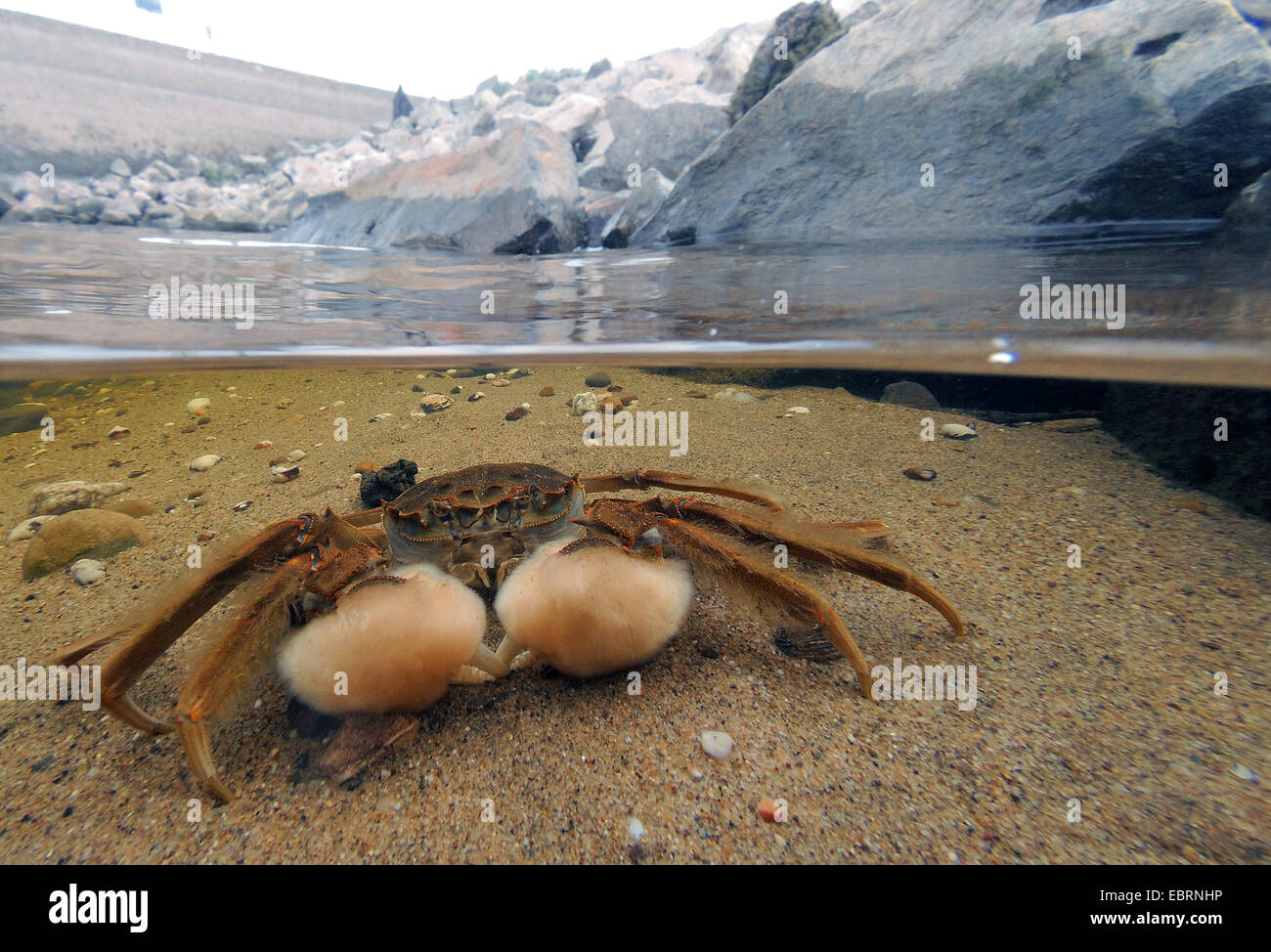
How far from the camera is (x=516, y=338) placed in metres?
5.36

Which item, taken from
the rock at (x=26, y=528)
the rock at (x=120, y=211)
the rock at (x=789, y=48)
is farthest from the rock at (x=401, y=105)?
the rock at (x=26, y=528)

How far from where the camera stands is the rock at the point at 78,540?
11.8 ft

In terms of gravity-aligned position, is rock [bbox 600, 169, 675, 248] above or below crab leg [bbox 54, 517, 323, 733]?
above

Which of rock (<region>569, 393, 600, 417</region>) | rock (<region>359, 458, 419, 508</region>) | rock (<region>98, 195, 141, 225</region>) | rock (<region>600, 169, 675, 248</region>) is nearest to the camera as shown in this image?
rock (<region>359, 458, 419, 508</region>)

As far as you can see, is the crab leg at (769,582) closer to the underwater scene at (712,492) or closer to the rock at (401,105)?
the underwater scene at (712,492)

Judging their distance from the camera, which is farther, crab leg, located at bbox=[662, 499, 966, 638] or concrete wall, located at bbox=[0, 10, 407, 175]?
concrete wall, located at bbox=[0, 10, 407, 175]

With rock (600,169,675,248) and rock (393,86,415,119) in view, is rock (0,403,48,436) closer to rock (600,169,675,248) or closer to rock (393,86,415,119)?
rock (600,169,675,248)

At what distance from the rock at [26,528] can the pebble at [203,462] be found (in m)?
1.13

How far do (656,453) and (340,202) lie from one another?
1060 cm

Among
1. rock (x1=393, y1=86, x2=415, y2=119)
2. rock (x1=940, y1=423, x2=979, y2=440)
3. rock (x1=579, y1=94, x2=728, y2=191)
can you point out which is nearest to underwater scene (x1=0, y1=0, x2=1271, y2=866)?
rock (x1=940, y1=423, x2=979, y2=440)

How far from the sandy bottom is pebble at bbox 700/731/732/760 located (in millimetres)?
40

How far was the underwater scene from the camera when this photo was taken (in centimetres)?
182
